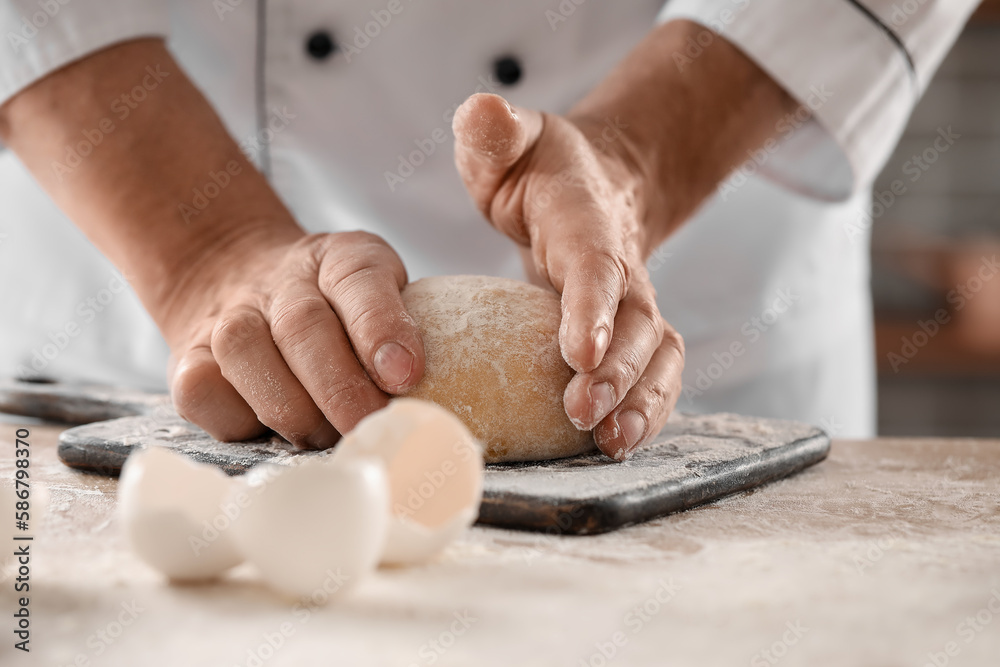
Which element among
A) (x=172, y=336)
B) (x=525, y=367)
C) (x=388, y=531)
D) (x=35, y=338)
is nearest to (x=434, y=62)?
(x=172, y=336)

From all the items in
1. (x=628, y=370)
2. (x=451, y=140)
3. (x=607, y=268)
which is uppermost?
(x=451, y=140)

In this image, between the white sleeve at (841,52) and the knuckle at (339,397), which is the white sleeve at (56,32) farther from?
the white sleeve at (841,52)

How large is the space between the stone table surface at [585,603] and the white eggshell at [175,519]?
0.02 meters

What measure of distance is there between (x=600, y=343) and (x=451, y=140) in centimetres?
79

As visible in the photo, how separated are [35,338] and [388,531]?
1396 mm

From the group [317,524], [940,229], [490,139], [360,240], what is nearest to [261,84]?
[360,240]

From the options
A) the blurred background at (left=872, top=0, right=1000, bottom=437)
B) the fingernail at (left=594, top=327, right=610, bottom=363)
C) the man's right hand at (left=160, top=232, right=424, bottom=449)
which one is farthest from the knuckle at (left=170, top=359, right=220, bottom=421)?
the blurred background at (left=872, top=0, right=1000, bottom=437)

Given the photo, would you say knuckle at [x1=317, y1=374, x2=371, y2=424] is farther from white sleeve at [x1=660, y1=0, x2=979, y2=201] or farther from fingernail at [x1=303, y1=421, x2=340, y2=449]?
white sleeve at [x1=660, y1=0, x2=979, y2=201]

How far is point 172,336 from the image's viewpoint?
1299 millimetres

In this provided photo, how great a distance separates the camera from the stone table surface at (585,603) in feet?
1.89

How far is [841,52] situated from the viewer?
5.01ft

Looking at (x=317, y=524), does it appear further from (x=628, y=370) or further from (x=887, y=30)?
(x=887, y=30)

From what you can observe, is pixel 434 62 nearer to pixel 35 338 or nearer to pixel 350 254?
pixel 350 254

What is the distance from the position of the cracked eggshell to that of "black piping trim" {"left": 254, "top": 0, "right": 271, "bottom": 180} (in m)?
0.96
